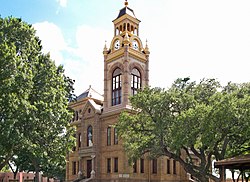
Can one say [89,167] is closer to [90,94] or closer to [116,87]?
[116,87]

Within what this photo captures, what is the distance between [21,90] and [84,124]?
20.4 m

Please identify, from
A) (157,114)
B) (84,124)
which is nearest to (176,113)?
(157,114)

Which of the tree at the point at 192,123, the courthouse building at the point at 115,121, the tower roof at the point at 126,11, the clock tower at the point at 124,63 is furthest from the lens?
the tower roof at the point at 126,11

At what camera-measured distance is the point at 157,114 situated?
23875 millimetres

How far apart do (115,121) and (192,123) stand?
15.2 meters

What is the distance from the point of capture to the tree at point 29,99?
58.1 ft

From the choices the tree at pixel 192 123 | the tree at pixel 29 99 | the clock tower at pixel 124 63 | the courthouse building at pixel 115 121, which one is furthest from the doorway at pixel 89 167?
the tree at pixel 29 99

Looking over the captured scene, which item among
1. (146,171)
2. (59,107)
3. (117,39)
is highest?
(117,39)

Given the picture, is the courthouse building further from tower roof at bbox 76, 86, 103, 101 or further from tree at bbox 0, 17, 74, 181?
tree at bbox 0, 17, 74, 181

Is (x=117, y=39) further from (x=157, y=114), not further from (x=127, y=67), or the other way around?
(x=157, y=114)

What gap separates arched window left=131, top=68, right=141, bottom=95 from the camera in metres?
37.1

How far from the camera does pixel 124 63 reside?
1430 inches

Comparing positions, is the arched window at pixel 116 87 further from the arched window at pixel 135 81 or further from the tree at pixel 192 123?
the tree at pixel 192 123

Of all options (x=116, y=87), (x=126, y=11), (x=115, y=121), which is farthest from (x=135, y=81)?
(x=126, y=11)
